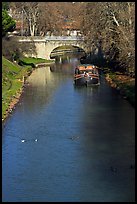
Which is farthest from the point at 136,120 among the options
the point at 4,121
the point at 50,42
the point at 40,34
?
the point at 40,34

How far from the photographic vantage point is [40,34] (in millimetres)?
46500

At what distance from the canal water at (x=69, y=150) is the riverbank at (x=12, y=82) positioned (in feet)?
1.15

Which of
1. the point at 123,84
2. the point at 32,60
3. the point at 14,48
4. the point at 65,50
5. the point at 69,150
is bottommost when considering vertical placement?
the point at 69,150

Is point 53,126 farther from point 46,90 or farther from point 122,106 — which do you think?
point 46,90

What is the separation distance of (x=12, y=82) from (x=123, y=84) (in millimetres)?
5800

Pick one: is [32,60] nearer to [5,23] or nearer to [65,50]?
[5,23]

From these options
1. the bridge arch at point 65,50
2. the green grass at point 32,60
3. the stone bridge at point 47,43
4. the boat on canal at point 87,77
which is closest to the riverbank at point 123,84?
the boat on canal at point 87,77

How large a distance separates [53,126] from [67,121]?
0.89 meters

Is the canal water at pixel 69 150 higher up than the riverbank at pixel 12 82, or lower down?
lower down

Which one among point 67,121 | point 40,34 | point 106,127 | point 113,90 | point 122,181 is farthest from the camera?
point 40,34

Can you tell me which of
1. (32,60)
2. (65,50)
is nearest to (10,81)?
(32,60)

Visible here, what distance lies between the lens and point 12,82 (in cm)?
2494

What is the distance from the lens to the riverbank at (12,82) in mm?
18441

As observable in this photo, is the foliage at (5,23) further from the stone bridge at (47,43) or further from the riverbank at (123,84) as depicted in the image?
the riverbank at (123,84)
